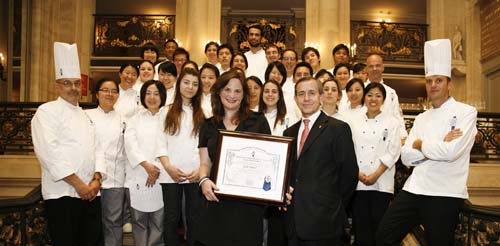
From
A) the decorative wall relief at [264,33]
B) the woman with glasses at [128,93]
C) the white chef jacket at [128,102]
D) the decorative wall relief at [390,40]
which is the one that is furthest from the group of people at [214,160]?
the decorative wall relief at [264,33]

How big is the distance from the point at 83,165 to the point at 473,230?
3498 millimetres

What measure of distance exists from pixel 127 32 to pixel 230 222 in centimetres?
1495

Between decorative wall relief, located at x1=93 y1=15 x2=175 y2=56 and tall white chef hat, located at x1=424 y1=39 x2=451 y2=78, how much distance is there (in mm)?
13342

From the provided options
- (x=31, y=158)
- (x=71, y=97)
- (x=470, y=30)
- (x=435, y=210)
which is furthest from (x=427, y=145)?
(x=470, y=30)

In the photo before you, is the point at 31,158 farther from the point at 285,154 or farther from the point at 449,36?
the point at 449,36

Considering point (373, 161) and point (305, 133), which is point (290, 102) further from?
point (305, 133)

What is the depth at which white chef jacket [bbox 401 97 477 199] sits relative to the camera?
402cm

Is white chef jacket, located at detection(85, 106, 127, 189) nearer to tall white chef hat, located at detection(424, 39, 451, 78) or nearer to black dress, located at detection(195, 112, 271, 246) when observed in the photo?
black dress, located at detection(195, 112, 271, 246)

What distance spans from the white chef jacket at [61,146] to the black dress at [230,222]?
1596 mm

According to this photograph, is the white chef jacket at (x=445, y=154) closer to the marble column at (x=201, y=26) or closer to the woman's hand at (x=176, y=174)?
the woman's hand at (x=176, y=174)

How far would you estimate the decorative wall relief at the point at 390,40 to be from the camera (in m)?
16.6

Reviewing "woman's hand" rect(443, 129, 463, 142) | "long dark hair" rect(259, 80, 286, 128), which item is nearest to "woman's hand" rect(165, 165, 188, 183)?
"long dark hair" rect(259, 80, 286, 128)

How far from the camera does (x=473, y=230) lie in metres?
4.18

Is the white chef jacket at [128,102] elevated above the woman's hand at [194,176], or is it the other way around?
the white chef jacket at [128,102]
